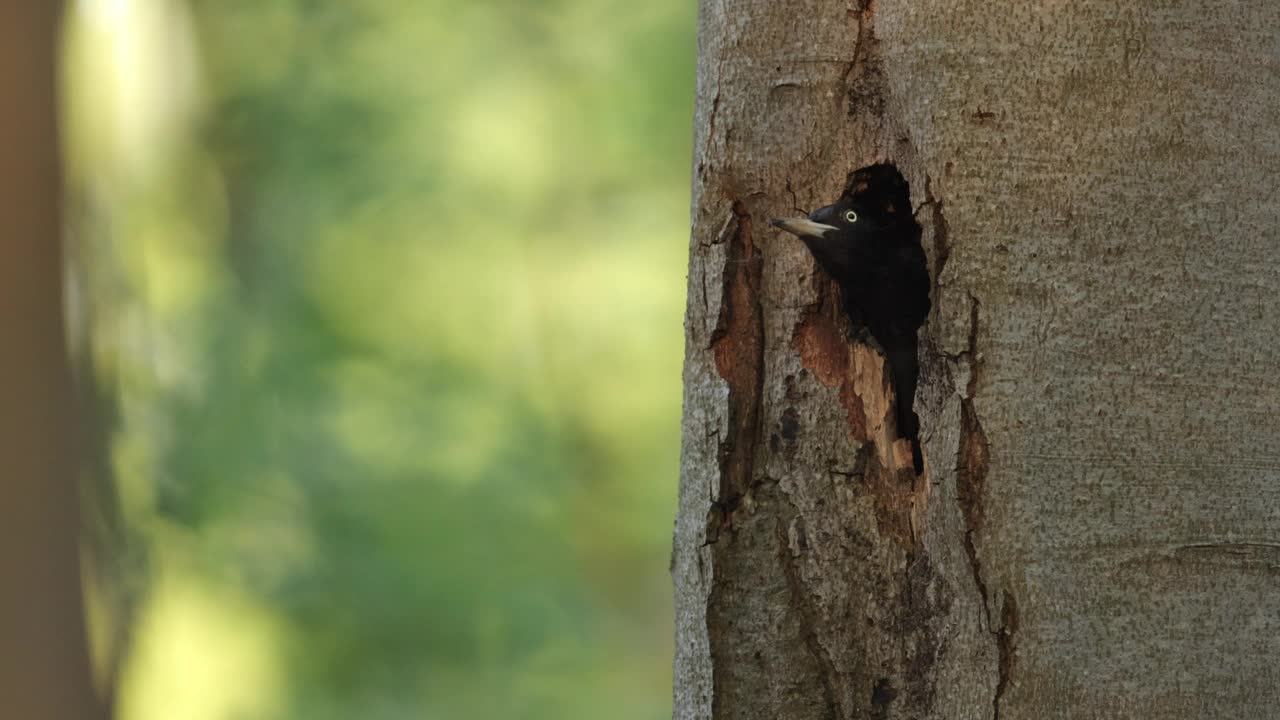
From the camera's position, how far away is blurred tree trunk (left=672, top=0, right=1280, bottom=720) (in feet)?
4.59

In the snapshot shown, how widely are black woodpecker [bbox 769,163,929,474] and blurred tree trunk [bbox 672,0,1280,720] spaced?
10 cm

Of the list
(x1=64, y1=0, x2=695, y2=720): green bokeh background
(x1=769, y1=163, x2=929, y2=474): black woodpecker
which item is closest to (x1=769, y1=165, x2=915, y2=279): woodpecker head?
(x1=769, y1=163, x2=929, y2=474): black woodpecker

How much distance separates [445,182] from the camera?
→ 7.58 metres

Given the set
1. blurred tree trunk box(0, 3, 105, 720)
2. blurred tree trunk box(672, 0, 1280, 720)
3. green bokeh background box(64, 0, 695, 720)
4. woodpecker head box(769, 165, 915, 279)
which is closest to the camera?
blurred tree trunk box(672, 0, 1280, 720)

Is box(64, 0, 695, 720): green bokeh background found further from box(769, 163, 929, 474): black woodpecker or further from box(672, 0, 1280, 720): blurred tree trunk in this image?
box(672, 0, 1280, 720): blurred tree trunk

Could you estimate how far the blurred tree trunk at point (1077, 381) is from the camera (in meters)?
1.40

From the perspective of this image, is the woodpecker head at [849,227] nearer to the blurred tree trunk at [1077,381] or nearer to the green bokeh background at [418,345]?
the blurred tree trunk at [1077,381]

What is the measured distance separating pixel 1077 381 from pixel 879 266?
1.35 ft

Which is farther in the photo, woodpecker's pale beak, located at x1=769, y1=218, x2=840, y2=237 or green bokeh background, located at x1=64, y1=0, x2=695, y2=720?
green bokeh background, located at x1=64, y1=0, x2=695, y2=720

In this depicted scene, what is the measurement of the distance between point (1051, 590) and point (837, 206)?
1.83 ft

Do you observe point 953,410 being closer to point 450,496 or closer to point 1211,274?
point 1211,274

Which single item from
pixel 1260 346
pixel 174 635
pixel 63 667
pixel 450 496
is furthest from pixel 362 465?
pixel 1260 346

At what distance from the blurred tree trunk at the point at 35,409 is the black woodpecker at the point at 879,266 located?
3547mm

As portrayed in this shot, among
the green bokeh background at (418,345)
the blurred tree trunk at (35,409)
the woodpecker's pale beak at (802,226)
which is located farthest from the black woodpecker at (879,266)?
the green bokeh background at (418,345)
